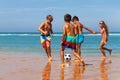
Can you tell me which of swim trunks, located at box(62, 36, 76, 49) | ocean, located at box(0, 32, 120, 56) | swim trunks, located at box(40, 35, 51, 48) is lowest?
ocean, located at box(0, 32, 120, 56)

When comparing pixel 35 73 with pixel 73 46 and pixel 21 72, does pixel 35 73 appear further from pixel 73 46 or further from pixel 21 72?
pixel 73 46

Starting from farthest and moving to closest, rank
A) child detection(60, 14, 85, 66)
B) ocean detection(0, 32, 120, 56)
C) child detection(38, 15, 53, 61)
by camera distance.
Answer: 1. ocean detection(0, 32, 120, 56)
2. child detection(38, 15, 53, 61)
3. child detection(60, 14, 85, 66)

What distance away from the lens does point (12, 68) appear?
434 inches

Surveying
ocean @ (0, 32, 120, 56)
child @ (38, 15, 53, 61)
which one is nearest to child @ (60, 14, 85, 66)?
child @ (38, 15, 53, 61)

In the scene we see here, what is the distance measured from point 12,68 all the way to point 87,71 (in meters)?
2.21

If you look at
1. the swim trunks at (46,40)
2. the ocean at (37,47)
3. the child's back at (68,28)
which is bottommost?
the ocean at (37,47)

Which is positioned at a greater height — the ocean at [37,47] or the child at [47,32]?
the child at [47,32]

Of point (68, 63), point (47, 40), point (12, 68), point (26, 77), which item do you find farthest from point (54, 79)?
point (47, 40)

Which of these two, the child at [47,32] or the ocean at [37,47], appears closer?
the child at [47,32]

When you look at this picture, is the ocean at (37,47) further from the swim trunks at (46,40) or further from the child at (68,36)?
→ the child at (68,36)

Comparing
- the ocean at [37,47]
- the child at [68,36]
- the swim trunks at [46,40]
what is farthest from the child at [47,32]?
the ocean at [37,47]

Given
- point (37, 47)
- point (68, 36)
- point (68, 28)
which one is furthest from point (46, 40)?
point (37, 47)

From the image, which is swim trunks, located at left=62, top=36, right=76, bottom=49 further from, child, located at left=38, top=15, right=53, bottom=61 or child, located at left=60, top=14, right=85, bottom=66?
child, located at left=38, top=15, right=53, bottom=61

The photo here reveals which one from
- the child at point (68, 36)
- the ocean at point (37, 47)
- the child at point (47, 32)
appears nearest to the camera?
the child at point (68, 36)
